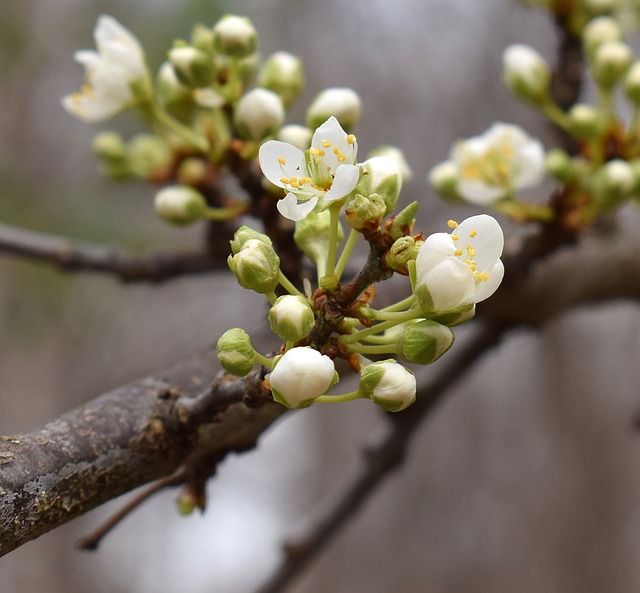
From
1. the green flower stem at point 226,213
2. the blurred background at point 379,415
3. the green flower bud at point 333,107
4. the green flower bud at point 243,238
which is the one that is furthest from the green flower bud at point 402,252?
the blurred background at point 379,415

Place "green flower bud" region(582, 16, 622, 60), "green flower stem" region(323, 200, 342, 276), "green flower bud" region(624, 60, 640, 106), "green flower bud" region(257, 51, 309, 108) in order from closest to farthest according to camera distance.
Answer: "green flower stem" region(323, 200, 342, 276)
"green flower bud" region(257, 51, 309, 108)
"green flower bud" region(624, 60, 640, 106)
"green flower bud" region(582, 16, 622, 60)

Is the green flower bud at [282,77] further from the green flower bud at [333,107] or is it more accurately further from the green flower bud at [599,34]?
the green flower bud at [599,34]

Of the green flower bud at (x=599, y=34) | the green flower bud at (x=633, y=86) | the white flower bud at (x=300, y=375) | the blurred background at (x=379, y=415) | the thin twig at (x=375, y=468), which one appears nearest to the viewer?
the white flower bud at (x=300, y=375)

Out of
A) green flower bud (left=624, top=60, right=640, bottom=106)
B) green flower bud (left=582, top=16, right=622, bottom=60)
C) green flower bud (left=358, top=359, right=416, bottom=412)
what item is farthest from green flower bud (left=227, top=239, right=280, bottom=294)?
green flower bud (left=582, top=16, right=622, bottom=60)

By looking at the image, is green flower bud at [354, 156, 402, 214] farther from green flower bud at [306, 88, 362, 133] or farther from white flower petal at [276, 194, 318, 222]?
green flower bud at [306, 88, 362, 133]

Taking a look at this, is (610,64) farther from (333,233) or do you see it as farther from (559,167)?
(333,233)
